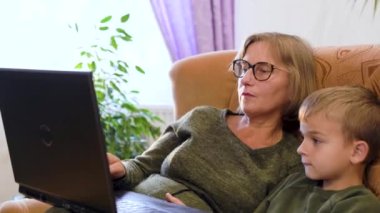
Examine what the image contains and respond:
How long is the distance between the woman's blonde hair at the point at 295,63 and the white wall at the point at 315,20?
0.87 meters

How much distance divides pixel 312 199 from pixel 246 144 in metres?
0.33

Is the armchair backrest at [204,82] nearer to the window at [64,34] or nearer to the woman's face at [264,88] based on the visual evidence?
the woman's face at [264,88]

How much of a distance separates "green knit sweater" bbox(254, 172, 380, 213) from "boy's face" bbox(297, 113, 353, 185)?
0.05 meters

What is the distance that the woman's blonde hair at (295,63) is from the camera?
1.47 metres

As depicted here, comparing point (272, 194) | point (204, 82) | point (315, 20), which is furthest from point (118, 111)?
point (272, 194)

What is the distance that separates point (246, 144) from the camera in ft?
4.88

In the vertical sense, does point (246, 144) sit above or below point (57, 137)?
below

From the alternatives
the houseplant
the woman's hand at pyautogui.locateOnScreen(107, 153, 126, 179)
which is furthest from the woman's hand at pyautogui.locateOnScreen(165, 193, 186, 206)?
the houseplant

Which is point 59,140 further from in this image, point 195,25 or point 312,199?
point 195,25

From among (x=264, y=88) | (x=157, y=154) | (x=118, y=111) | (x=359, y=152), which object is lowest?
(x=118, y=111)

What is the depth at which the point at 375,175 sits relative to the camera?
121 cm

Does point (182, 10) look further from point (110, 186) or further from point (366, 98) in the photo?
point (110, 186)

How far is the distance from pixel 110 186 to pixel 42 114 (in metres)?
0.22

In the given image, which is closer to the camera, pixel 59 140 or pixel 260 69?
pixel 59 140
